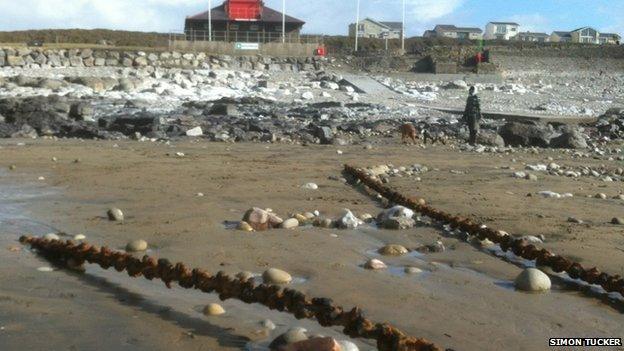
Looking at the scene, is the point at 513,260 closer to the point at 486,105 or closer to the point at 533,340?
the point at 533,340

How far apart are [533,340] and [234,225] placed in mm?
3114

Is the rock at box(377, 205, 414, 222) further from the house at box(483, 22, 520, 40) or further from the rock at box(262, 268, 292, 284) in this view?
the house at box(483, 22, 520, 40)

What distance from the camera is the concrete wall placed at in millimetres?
52625

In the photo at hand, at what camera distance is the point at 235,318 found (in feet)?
12.7

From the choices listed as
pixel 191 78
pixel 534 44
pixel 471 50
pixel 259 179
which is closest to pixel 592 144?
pixel 259 179

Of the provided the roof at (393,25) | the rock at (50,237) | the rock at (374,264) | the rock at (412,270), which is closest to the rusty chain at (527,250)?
the rock at (412,270)

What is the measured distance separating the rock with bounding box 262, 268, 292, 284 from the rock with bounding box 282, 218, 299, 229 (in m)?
1.53

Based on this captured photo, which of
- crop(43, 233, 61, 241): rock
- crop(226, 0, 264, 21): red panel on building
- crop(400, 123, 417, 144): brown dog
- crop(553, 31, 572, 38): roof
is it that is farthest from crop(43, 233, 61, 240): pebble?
crop(553, 31, 572, 38): roof

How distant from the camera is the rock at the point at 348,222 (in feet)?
21.0

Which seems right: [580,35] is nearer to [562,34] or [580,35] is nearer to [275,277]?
[562,34]

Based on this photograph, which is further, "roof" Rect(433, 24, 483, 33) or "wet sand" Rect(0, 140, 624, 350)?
"roof" Rect(433, 24, 483, 33)

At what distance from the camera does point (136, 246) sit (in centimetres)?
546

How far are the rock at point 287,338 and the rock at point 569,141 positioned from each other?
540 inches

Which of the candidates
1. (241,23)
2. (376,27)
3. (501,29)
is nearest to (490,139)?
(241,23)
